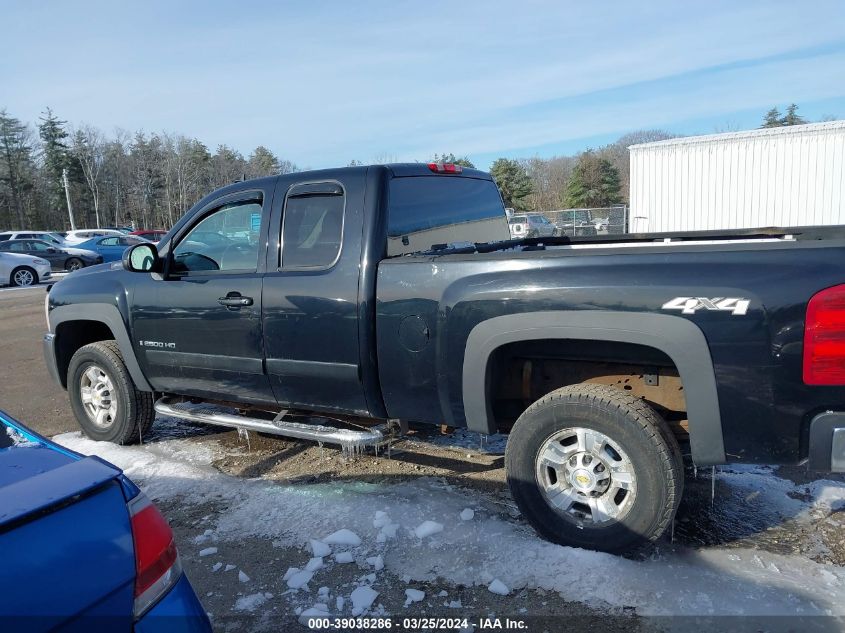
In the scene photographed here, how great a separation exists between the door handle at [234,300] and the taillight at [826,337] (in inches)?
119

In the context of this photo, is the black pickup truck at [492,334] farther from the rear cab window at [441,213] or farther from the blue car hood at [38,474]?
the blue car hood at [38,474]

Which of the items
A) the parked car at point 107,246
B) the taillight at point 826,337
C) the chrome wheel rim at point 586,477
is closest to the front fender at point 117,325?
the chrome wheel rim at point 586,477

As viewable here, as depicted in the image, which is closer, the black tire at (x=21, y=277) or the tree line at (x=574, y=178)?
the black tire at (x=21, y=277)

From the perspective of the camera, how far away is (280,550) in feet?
10.9

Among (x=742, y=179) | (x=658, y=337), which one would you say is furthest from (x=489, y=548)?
(x=742, y=179)

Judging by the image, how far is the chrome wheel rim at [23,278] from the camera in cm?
2030

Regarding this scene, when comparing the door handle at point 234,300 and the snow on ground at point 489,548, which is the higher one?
the door handle at point 234,300

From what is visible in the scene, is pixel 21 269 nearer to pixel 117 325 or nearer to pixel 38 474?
pixel 117 325

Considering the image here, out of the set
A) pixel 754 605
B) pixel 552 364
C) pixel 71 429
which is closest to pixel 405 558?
pixel 552 364

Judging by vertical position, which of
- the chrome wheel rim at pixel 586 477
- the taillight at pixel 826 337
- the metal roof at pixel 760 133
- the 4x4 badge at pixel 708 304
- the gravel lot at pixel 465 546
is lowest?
the gravel lot at pixel 465 546

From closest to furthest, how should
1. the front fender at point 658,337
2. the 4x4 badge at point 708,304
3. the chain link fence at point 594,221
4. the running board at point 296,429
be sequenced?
the 4x4 badge at point 708,304 → the front fender at point 658,337 → the running board at point 296,429 → the chain link fence at point 594,221

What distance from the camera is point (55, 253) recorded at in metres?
22.8

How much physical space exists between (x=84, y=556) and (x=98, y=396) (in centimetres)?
396

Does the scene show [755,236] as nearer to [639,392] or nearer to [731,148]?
[639,392]
